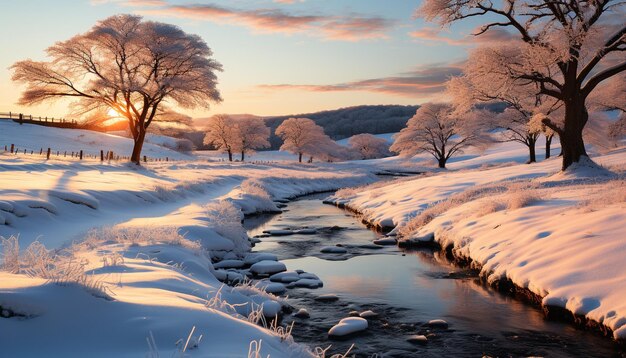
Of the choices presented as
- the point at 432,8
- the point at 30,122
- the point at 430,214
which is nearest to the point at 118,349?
the point at 430,214

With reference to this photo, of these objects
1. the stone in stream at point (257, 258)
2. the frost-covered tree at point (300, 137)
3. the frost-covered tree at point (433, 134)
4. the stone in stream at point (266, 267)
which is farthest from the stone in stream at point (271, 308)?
the frost-covered tree at point (300, 137)

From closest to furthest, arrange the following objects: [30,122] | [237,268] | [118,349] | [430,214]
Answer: [118,349] < [237,268] < [430,214] < [30,122]

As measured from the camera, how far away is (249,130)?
84375 millimetres

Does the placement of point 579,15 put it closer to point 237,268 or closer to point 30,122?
point 237,268

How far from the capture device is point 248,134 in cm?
8381

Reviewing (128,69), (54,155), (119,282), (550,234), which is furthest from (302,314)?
(54,155)

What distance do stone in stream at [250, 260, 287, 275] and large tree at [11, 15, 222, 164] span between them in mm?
24237

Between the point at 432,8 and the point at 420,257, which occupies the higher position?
the point at 432,8

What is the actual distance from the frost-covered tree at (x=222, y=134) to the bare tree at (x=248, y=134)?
618 mm

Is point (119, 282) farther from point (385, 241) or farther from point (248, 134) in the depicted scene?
point (248, 134)

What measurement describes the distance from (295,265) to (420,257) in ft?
11.6

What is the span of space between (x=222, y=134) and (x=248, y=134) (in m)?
5.11

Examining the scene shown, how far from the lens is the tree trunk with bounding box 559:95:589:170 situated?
19.2 m

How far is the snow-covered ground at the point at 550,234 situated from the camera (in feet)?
25.3
